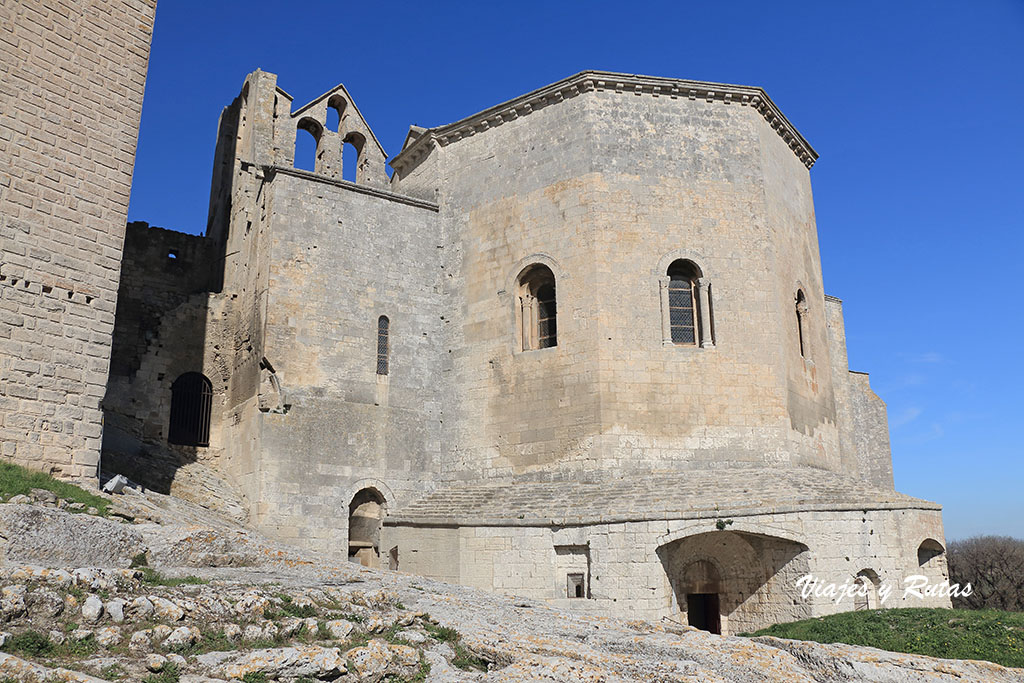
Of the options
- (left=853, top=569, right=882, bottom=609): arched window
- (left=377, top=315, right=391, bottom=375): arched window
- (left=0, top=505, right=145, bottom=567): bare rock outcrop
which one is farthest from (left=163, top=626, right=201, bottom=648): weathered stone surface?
(left=377, top=315, right=391, bottom=375): arched window

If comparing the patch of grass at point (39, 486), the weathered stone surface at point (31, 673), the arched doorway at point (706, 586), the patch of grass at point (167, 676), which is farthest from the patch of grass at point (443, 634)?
the arched doorway at point (706, 586)

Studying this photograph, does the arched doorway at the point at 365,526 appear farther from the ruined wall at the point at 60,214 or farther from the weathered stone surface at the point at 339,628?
the weathered stone surface at the point at 339,628

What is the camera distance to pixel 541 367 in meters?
16.4

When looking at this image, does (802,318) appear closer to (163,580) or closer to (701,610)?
(701,610)

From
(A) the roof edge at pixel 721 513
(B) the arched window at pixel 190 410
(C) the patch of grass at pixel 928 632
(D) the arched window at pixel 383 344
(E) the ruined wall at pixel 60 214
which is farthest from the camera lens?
(B) the arched window at pixel 190 410

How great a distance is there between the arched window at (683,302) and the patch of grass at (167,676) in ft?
41.5

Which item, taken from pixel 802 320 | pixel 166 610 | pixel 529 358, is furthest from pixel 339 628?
pixel 802 320

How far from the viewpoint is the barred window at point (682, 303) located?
16.5 m

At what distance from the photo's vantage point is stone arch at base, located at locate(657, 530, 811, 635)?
13336 millimetres

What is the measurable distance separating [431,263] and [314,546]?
6.71 m

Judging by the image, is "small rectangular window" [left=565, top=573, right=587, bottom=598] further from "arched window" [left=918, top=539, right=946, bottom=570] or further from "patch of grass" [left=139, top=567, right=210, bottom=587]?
"patch of grass" [left=139, top=567, right=210, bottom=587]

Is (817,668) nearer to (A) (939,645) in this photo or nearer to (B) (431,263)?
(A) (939,645)

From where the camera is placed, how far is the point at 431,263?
60.2 feet

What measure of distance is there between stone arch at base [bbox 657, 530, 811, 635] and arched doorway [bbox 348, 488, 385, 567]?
19.6ft
